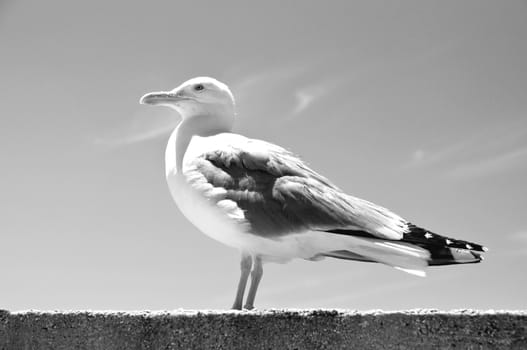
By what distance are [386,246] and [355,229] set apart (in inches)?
10.0

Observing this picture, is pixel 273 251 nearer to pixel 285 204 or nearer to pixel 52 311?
pixel 285 204

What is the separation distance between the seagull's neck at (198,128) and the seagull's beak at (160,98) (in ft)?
0.69

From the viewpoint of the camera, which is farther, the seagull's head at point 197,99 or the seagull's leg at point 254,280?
the seagull's head at point 197,99

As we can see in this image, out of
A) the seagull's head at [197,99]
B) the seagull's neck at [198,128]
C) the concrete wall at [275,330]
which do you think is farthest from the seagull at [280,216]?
the concrete wall at [275,330]

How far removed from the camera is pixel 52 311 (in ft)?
12.3

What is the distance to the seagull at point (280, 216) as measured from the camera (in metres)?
4.28

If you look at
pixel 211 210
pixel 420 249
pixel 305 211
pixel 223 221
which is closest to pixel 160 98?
pixel 211 210

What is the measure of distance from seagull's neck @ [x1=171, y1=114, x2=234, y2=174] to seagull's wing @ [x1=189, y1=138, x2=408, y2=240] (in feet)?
1.38

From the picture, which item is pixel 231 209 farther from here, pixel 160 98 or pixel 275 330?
pixel 160 98

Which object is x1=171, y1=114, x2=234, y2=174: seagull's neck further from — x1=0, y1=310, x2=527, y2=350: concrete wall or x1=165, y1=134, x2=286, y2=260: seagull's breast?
x1=0, y1=310, x2=527, y2=350: concrete wall

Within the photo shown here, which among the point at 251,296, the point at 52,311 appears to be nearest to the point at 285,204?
the point at 251,296

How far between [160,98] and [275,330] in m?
2.84

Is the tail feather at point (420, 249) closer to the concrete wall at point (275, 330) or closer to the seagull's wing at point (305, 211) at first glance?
the seagull's wing at point (305, 211)

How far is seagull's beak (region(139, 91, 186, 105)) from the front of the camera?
18.0 ft
